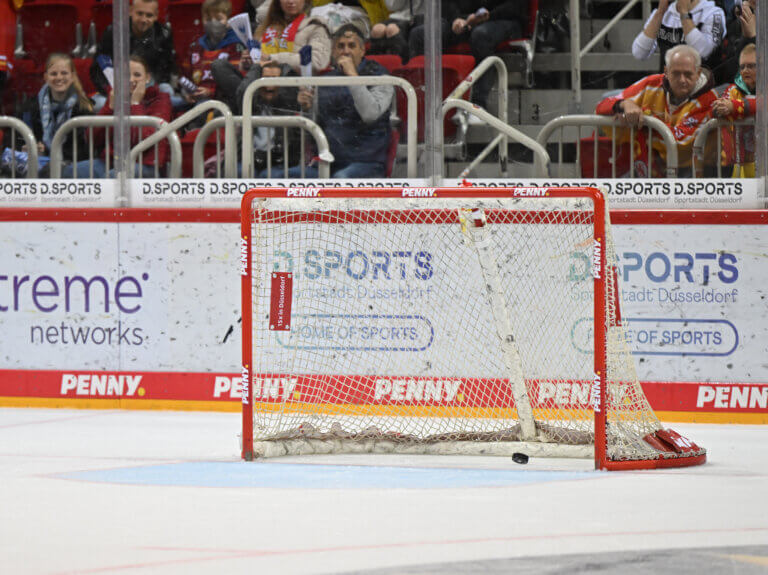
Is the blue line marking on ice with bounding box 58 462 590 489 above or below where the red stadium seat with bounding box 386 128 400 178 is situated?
below

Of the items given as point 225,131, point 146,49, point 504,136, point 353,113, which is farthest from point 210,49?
point 504,136

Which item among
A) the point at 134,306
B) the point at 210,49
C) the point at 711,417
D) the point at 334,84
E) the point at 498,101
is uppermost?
the point at 210,49

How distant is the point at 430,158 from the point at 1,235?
9.99ft

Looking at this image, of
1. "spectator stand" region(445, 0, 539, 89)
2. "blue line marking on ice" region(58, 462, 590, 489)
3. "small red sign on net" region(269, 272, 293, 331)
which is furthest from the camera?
"spectator stand" region(445, 0, 539, 89)

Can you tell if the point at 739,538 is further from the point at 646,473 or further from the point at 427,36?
the point at 427,36

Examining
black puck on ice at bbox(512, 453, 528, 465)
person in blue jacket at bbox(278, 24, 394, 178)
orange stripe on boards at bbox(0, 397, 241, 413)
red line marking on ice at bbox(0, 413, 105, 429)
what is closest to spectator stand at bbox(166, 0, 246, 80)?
person in blue jacket at bbox(278, 24, 394, 178)

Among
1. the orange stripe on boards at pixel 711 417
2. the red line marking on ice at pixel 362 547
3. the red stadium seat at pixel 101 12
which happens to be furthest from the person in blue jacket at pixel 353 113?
the red line marking on ice at pixel 362 547

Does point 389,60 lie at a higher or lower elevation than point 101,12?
lower

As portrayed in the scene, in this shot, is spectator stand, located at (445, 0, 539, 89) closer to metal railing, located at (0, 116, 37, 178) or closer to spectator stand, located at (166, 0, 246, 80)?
spectator stand, located at (166, 0, 246, 80)

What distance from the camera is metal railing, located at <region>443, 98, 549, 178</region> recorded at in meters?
8.07

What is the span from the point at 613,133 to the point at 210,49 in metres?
2.84

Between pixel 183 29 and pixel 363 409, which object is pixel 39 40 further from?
pixel 363 409

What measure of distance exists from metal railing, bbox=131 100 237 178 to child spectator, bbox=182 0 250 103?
0.08 meters

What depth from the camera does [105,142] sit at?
8.66 meters
